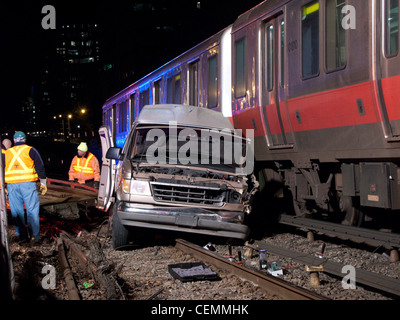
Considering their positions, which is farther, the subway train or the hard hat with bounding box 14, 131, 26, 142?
the hard hat with bounding box 14, 131, 26, 142

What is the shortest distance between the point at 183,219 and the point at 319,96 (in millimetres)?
2791

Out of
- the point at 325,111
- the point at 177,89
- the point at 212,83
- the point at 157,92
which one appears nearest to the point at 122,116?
the point at 157,92

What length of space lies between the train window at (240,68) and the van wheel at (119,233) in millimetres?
A: 3862

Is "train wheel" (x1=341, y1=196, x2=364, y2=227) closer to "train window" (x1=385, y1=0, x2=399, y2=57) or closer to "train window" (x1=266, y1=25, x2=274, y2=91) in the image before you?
"train window" (x1=266, y1=25, x2=274, y2=91)

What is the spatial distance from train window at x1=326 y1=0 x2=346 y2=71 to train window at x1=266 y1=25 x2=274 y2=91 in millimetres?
1542

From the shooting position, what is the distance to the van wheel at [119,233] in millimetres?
6648

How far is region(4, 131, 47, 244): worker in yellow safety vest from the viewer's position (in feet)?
24.6

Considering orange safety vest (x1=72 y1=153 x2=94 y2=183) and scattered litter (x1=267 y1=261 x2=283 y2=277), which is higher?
orange safety vest (x1=72 y1=153 x2=94 y2=183)

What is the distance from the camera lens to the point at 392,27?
223 inches

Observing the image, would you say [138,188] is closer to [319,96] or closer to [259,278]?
[259,278]

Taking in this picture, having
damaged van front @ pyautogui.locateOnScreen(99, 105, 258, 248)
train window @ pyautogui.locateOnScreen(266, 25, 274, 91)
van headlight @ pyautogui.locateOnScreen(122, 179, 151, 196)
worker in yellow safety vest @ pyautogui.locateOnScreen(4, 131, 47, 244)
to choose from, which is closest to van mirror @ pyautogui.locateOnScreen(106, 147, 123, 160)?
damaged van front @ pyautogui.locateOnScreen(99, 105, 258, 248)

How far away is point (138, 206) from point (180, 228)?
0.67 metres

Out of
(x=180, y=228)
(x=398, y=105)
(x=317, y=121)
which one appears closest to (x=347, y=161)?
(x=317, y=121)
